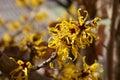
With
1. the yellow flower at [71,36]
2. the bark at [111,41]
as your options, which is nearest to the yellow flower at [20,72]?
the yellow flower at [71,36]

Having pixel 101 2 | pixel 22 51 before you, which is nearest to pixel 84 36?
pixel 22 51

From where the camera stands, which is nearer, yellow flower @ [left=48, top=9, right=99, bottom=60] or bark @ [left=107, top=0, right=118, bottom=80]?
yellow flower @ [left=48, top=9, right=99, bottom=60]

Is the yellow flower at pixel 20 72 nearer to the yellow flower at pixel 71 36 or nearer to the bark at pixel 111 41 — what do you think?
the yellow flower at pixel 71 36

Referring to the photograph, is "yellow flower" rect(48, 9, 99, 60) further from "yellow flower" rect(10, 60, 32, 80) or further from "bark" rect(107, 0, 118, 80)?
"bark" rect(107, 0, 118, 80)

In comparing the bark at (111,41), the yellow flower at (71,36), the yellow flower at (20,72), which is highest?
the bark at (111,41)

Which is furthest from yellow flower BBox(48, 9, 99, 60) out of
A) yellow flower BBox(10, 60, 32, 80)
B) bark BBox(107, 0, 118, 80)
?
bark BBox(107, 0, 118, 80)

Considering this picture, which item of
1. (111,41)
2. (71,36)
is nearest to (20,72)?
(71,36)

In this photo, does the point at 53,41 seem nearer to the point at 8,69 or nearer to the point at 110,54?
the point at 8,69

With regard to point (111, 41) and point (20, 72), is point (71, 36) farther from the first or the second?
point (111, 41)

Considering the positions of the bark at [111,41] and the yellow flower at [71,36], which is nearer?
the yellow flower at [71,36]

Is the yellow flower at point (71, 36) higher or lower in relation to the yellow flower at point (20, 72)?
higher

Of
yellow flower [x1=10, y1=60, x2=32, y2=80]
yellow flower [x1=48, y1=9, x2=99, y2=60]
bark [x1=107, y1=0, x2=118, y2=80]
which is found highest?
bark [x1=107, y1=0, x2=118, y2=80]

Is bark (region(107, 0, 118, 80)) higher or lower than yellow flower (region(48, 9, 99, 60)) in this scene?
higher
